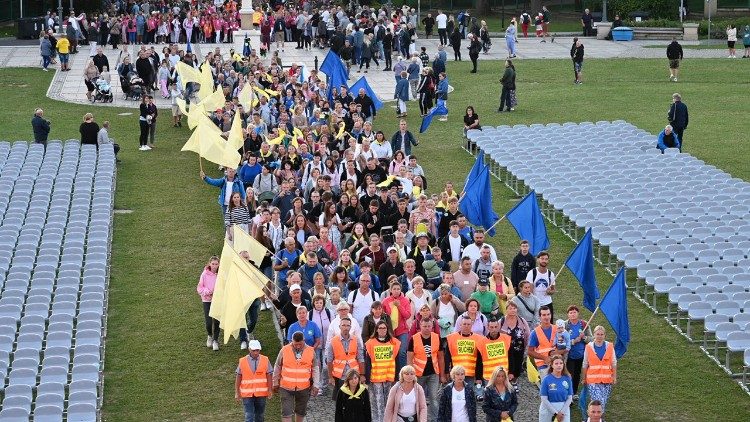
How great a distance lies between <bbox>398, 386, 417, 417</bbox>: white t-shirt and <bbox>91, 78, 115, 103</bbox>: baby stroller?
28406mm

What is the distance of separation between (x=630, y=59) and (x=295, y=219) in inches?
1264

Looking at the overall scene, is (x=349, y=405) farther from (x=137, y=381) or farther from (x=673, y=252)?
(x=673, y=252)

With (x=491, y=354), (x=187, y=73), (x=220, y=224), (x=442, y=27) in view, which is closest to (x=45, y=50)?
(x=187, y=73)

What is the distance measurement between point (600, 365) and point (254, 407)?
13.8 feet

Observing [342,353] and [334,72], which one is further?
[334,72]

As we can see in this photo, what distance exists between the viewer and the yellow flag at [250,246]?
72.1ft

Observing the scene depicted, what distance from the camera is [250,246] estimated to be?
72.3ft

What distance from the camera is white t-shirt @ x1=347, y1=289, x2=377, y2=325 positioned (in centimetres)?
1914

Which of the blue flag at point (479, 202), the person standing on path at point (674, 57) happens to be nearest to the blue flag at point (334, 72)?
the blue flag at point (479, 202)

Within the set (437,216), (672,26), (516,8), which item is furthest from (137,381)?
(516,8)

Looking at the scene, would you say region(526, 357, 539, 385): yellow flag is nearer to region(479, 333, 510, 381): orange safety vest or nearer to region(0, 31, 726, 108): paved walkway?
region(479, 333, 510, 381): orange safety vest

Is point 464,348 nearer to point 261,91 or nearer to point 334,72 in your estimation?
point 261,91

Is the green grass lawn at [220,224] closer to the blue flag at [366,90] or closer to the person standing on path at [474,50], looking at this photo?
the person standing on path at [474,50]

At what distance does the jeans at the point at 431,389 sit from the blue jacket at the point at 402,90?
21.6m
